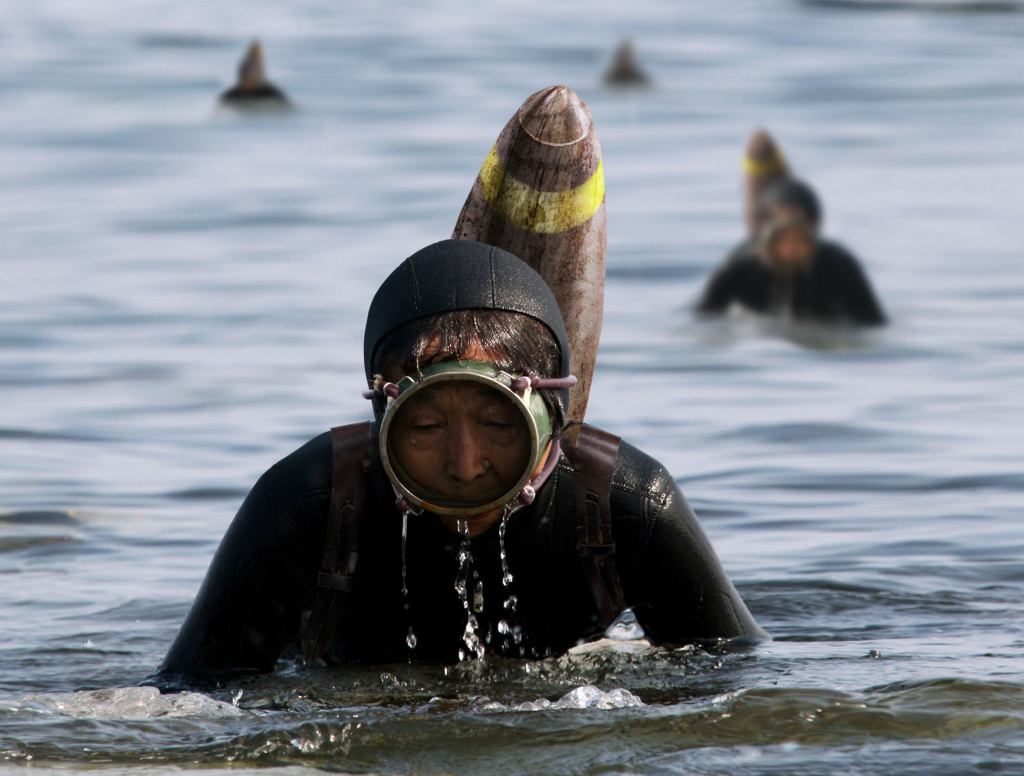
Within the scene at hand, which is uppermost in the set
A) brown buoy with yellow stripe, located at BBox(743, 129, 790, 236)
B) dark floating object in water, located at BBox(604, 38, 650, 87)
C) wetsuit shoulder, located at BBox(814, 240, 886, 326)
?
dark floating object in water, located at BBox(604, 38, 650, 87)

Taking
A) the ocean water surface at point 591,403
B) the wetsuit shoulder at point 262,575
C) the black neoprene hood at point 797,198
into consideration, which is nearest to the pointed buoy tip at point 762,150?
the ocean water surface at point 591,403

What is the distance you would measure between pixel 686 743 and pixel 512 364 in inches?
34.8

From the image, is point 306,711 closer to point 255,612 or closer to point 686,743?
point 255,612

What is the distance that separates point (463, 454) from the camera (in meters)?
4.01

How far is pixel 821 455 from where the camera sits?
28.5ft

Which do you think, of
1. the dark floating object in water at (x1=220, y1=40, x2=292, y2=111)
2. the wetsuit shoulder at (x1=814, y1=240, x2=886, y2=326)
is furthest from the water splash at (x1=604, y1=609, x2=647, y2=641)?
the dark floating object in water at (x1=220, y1=40, x2=292, y2=111)

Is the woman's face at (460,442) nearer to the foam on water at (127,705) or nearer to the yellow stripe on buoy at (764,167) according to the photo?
the foam on water at (127,705)

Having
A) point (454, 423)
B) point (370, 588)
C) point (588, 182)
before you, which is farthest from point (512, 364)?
point (588, 182)

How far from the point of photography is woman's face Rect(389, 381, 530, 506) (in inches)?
158

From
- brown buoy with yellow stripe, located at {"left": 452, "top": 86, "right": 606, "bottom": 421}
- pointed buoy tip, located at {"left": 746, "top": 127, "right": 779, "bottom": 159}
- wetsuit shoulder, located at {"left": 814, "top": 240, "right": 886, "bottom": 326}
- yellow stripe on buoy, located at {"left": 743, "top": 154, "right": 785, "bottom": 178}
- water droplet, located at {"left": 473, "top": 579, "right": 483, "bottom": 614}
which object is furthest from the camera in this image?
pointed buoy tip, located at {"left": 746, "top": 127, "right": 779, "bottom": 159}

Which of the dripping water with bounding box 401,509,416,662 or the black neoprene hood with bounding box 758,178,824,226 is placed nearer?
the dripping water with bounding box 401,509,416,662

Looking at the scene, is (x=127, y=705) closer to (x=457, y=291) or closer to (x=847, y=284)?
(x=457, y=291)

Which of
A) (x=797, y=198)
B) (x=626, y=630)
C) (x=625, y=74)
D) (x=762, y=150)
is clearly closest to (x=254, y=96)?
(x=625, y=74)

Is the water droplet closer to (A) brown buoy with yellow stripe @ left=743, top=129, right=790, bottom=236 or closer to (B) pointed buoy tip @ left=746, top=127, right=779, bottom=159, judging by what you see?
(A) brown buoy with yellow stripe @ left=743, top=129, right=790, bottom=236
